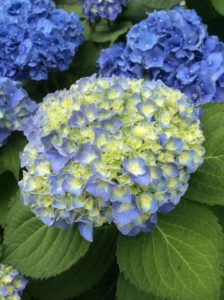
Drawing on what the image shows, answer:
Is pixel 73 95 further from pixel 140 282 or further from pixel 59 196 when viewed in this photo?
pixel 140 282

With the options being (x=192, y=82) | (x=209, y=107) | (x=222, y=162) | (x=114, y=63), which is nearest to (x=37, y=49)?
(x=114, y=63)

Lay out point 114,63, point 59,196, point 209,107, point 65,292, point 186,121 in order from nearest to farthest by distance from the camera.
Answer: point 59,196
point 186,121
point 209,107
point 65,292
point 114,63

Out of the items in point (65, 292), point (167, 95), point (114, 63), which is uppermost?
point (167, 95)

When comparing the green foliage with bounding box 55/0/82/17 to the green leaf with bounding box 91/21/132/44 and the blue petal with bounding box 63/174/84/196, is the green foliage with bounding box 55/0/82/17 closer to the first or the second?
the green leaf with bounding box 91/21/132/44

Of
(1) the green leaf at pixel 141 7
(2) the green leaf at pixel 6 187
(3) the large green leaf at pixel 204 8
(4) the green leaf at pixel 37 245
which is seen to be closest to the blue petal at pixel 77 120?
(4) the green leaf at pixel 37 245

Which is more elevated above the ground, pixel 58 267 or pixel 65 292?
pixel 58 267

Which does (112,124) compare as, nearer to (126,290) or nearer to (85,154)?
(85,154)
